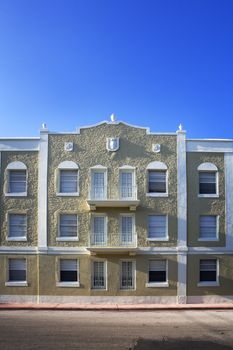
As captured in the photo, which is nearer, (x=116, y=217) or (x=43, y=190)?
(x=116, y=217)

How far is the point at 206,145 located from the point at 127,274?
8.79 meters

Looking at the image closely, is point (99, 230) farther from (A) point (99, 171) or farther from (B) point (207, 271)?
(B) point (207, 271)

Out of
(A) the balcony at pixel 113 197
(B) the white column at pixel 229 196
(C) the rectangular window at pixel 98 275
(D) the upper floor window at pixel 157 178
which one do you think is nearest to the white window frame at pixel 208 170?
(B) the white column at pixel 229 196

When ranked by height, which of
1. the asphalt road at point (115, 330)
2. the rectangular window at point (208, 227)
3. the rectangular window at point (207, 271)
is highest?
the rectangular window at point (208, 227)

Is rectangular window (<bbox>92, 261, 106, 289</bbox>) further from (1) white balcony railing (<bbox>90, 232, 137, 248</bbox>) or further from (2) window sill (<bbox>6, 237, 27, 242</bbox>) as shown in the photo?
(2) window sill (<bbox>6, 237, 27, 242</bbox>)

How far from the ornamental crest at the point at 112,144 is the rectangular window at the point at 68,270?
22.1 feet

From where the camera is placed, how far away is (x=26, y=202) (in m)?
24.8

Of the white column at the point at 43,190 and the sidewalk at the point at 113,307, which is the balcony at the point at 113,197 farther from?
the sidewalk at the point at 113,307

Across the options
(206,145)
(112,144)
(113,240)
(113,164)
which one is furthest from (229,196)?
(112,144)

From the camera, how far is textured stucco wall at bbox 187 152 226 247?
2494cm

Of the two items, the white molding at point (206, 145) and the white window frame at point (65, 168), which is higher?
the white molding at point (206, 145)

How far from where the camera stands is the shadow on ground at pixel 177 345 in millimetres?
13305

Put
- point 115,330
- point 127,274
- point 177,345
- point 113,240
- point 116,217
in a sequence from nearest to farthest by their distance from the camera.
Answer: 1. point 177,345
2. point 115,330
3. point 113,240
4. point 127,274
5. point 116,217

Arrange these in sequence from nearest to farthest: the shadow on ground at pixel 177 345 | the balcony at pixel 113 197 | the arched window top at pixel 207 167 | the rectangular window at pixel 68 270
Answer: the shadow on ground at pixel 177 345 → the balcony at pixel 113 197 → the rectangular window at pixel 68 270 → the arched window top at pixel 207 167
